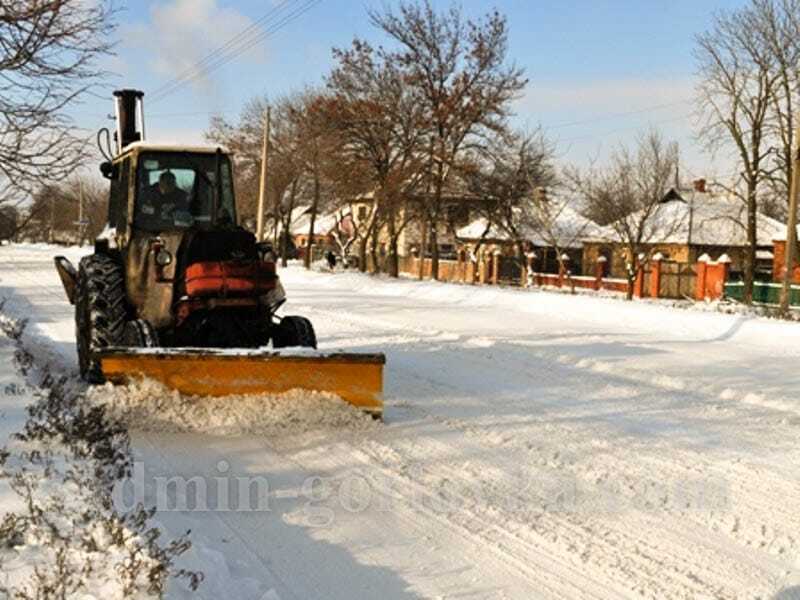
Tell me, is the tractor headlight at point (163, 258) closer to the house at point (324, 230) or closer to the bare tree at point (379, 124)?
the house at point (324, 230)

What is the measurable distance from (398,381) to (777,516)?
16.5 feet

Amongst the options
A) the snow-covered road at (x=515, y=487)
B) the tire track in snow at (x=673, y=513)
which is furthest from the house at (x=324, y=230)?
the snow-covered road at (x=515, y=487)

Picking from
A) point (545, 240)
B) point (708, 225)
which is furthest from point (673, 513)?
point (708, 225)

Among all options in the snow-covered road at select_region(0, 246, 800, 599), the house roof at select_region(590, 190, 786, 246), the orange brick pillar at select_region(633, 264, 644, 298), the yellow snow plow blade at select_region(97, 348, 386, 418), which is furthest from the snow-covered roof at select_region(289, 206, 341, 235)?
the yellow snow plow blade at select_region(97, 348, 386, 418)

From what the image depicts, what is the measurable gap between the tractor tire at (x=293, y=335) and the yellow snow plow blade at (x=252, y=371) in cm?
110

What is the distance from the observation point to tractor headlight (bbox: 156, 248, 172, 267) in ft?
26.8

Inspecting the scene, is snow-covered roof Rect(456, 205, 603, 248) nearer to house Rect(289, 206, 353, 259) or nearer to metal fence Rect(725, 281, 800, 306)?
house Rect(289, 206, 353, 259)

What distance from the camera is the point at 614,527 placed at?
206 inches

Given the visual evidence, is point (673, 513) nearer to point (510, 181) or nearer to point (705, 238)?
point (510, 181)

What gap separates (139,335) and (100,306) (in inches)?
35.2

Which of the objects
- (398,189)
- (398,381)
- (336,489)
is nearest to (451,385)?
(398,381)

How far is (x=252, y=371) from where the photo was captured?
7348 mm

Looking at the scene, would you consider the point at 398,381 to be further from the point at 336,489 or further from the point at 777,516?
the point at 777,516

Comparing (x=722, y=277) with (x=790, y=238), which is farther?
(x=722, y=277)
